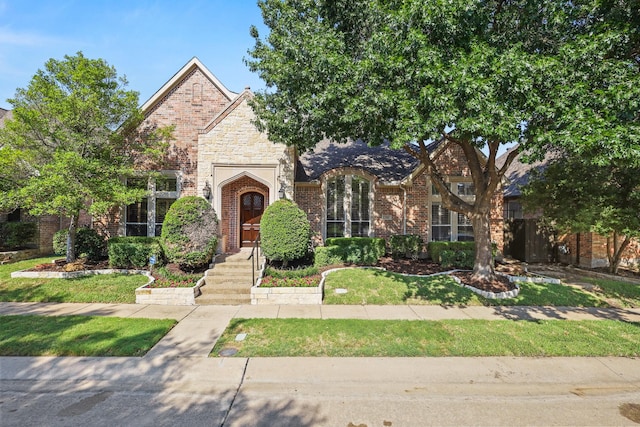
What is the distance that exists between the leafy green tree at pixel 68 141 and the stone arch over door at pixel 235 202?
3062 mm

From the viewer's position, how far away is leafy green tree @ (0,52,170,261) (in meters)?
8.58

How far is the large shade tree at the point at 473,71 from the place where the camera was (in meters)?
5.51

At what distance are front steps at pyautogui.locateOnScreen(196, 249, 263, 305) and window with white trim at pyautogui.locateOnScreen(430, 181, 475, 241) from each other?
7780 mm

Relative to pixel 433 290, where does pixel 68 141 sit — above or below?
above

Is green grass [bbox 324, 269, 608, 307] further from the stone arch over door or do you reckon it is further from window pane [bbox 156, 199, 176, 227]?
window pane [bbox 156, 199, 176, 227]

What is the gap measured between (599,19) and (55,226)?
2048 cm

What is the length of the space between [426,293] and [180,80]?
12.8m

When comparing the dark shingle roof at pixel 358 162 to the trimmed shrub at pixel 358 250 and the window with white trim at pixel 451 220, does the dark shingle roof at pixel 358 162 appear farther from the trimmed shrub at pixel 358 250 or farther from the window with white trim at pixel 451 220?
the trimmed shrub at pixel 358 250

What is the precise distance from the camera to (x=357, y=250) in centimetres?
1086

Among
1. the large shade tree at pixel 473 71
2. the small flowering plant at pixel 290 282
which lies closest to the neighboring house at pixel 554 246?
the large shade tree at pixel 473 71

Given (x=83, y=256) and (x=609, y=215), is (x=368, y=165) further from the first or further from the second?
(x=83, y=256)

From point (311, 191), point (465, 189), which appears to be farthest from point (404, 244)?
point (311, 191)

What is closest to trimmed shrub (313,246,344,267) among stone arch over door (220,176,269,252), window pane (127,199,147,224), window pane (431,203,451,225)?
stone arch over door (220,176,269,252)

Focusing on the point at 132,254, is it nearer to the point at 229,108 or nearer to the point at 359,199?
the point at 229,108
